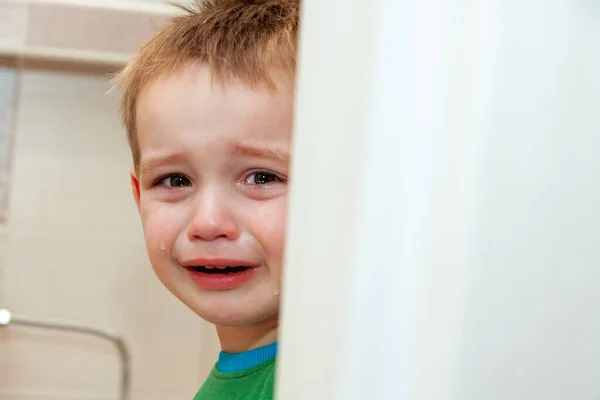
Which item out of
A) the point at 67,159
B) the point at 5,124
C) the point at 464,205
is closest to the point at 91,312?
the point at 67,159

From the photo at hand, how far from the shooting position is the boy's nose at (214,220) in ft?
1.98

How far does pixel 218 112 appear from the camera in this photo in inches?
24.2

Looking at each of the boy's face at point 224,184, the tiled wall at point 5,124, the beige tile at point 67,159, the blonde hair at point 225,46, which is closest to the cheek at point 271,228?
the boy's face at point 224,184

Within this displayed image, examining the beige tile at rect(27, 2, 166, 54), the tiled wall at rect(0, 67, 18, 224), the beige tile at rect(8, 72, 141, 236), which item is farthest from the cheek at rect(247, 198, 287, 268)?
the tiled wall at rect(0, 67, 18, 224)

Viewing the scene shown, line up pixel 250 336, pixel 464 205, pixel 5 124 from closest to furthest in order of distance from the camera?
pixel 464 205, pixel 250 336, pixel 5 124

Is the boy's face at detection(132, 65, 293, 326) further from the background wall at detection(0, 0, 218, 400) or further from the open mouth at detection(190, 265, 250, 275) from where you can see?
the background wall at detection(0, 0, 218, 400)

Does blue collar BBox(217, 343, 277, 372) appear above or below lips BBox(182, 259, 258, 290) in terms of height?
below

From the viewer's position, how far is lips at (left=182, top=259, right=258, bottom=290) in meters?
0.63

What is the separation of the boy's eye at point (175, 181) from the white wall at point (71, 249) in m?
0.82

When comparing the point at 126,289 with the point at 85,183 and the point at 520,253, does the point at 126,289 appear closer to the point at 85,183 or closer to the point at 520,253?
the point at 85,183

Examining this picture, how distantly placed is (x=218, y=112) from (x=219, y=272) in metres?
0.15

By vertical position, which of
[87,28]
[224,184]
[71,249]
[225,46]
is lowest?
[71,249]

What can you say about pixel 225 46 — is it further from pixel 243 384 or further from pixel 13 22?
pixel 13 22

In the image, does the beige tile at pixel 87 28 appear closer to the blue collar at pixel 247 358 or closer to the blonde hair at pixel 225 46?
the blonde hair at pixel 225 46
